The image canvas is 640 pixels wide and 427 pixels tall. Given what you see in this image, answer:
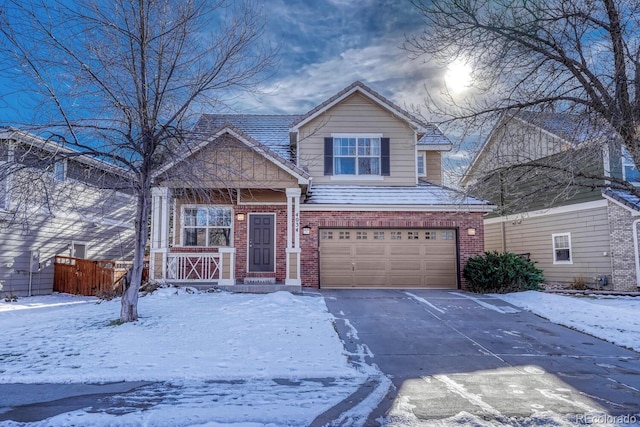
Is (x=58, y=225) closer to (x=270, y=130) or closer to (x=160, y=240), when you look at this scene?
(x=160, y=240)

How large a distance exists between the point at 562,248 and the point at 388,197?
26.0ft

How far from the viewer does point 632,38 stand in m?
7.16

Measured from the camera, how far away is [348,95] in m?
15.4

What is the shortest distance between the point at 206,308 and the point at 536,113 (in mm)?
8090

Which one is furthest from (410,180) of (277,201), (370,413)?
(370,413)

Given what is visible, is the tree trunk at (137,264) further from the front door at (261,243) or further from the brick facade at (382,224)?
the brick facade at (382,224)

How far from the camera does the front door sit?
1412 centimetres

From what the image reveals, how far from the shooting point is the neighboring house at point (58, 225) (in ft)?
30.7

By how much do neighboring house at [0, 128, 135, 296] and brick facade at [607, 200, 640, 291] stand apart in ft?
51.1

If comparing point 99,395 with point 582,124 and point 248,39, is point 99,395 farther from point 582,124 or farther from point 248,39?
point 582,124

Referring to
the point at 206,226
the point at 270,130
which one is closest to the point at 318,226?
the point at 206,226

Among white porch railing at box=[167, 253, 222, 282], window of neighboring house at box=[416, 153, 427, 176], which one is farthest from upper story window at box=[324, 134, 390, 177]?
A: white porch railing at box=[167, 253, 222, 282]

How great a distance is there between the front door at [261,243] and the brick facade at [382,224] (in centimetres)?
108

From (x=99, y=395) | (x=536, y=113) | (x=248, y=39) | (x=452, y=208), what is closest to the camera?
(x=99, y=395)
